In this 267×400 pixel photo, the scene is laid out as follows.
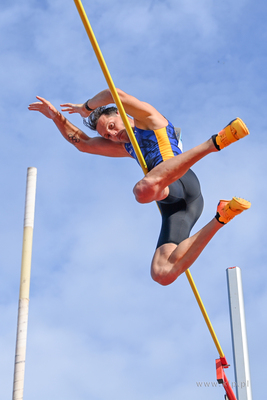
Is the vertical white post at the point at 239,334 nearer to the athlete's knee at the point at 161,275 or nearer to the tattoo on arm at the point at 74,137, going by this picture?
the athlete's knee at the point at 161,275

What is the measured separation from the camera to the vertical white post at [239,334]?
6000 mm

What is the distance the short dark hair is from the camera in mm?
5707

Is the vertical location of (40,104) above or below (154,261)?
above

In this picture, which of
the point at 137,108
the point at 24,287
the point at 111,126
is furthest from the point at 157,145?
the point at 24,287

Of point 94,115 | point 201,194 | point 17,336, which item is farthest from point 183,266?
point 94,115

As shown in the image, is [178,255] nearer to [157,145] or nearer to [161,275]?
[161,275]

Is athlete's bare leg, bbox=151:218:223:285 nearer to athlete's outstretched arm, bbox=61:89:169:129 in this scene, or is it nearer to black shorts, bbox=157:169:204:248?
black shorts, bbox=157:169:204:248

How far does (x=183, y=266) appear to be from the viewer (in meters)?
4.54

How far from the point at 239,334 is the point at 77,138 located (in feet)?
9.45

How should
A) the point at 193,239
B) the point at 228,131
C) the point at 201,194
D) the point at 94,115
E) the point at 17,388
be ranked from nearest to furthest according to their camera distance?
the point at 228,131
the point at 193,239
the point at 17,388
the point at 201,194
the point at 94,115

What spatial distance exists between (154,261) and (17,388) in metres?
1.63

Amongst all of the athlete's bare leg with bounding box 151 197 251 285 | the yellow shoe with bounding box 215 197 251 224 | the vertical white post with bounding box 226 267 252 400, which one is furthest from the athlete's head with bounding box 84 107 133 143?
the vertical white post with bounding box 226 267 252 400

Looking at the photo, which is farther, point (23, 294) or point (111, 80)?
point (23, 294)

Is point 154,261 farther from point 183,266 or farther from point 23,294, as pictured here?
point 23,294
